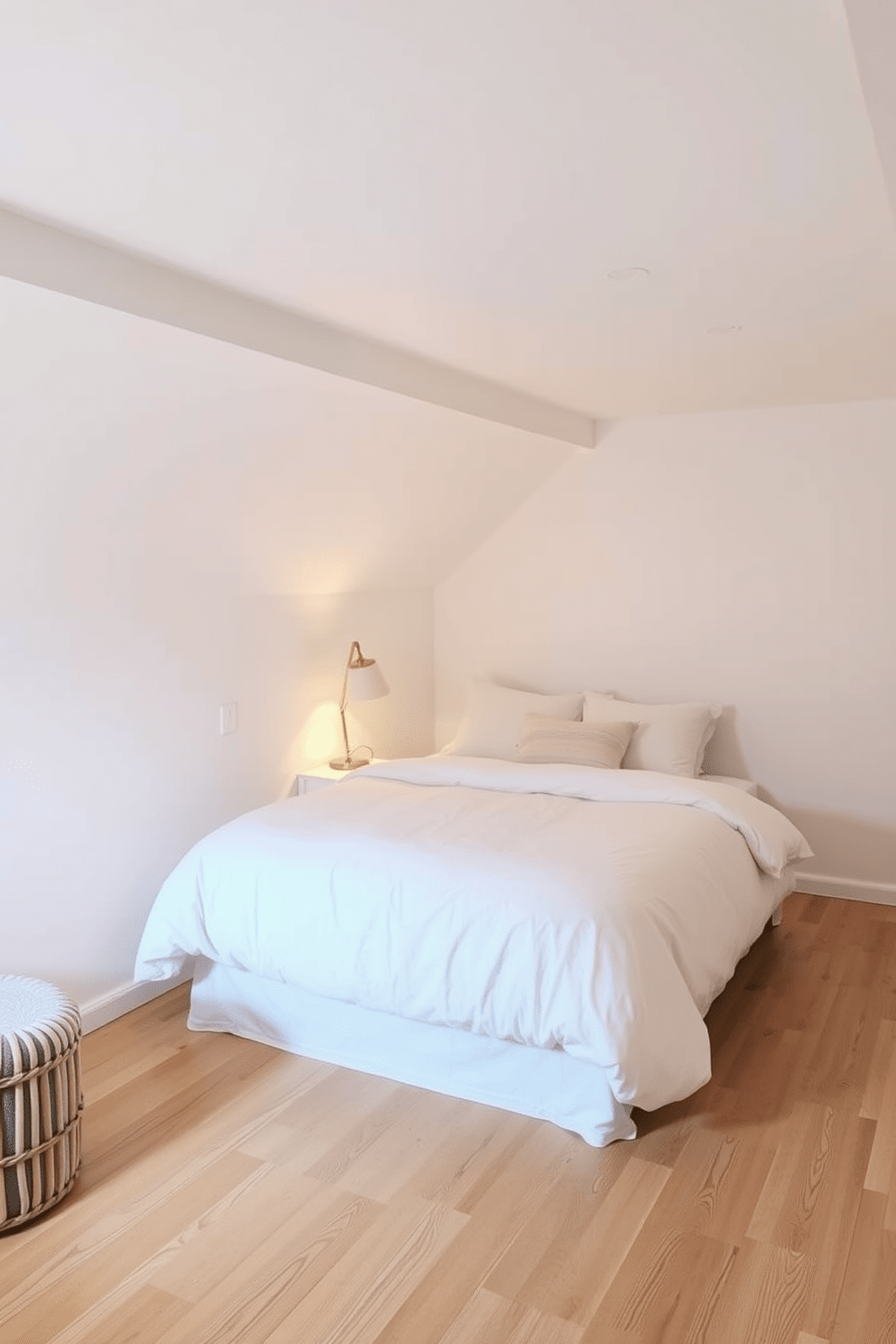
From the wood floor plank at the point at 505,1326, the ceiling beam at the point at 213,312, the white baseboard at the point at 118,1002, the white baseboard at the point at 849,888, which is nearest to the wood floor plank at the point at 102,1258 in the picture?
the wood floor plank at the point at 505,1326

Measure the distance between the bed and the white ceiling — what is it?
1.45 m

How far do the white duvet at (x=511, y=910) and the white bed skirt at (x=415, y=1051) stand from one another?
109 mm

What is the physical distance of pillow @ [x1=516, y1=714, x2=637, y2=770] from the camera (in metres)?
4.02

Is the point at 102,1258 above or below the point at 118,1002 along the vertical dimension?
below

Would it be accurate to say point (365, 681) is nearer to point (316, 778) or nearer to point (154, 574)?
point (316, 778)

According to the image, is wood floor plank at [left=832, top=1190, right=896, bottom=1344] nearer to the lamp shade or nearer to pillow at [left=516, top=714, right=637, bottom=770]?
pillow at [left=516, top=714, right=637, bottom=770]

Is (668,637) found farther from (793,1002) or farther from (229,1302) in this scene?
(229,1302)

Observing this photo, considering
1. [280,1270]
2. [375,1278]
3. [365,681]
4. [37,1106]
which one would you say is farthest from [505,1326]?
[365,681]

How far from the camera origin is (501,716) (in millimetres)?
4465

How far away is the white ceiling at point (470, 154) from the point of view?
135 cm

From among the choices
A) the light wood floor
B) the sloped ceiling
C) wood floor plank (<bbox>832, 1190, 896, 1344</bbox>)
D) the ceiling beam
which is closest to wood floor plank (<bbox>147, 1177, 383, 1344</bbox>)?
the light wood floor

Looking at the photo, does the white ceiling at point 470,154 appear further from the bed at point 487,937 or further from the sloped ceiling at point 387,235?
the bed at point 487,937

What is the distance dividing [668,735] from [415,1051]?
182 cm

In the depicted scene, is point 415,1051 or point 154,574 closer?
point 415,1051
